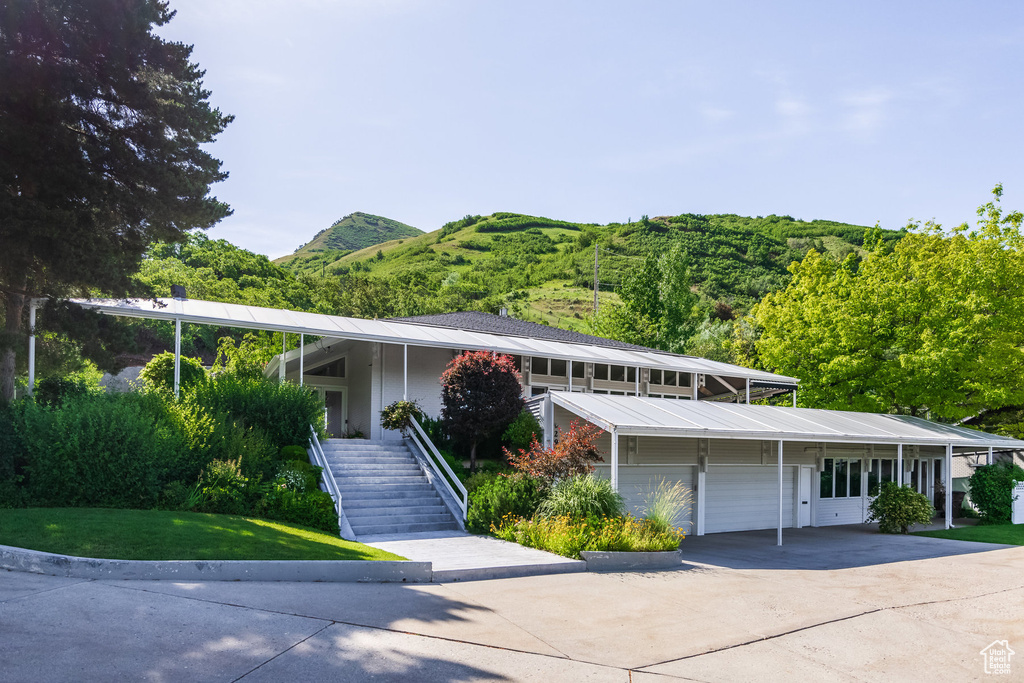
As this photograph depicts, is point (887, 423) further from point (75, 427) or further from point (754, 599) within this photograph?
point (75, 427)

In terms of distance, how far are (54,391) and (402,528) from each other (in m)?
7.91

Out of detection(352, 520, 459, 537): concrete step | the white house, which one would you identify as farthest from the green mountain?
detection(352, 520, 459, 537): concrete step

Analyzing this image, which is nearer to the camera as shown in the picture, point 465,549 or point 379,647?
point 379,647

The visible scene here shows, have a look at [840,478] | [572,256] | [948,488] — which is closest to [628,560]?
[840,478]

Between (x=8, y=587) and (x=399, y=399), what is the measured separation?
13.5m

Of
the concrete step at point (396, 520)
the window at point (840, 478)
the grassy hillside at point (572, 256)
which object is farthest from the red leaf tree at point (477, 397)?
the grassy hillside at point (572, 256)

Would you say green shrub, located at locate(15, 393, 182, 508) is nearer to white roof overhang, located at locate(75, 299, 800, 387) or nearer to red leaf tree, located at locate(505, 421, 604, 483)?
white roof overhang, located at locate(75, 299, 800, 387)

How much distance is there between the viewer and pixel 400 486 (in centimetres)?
1722

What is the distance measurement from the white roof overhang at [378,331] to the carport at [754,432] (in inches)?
157

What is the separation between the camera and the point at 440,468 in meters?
18.2

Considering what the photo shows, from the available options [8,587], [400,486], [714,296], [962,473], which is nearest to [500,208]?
[714,296]

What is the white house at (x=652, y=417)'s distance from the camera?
17547mm

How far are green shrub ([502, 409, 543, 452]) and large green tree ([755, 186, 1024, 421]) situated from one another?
14.8 metres

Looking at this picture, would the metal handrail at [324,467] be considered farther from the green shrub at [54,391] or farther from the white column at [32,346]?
the white column at [32,346]
